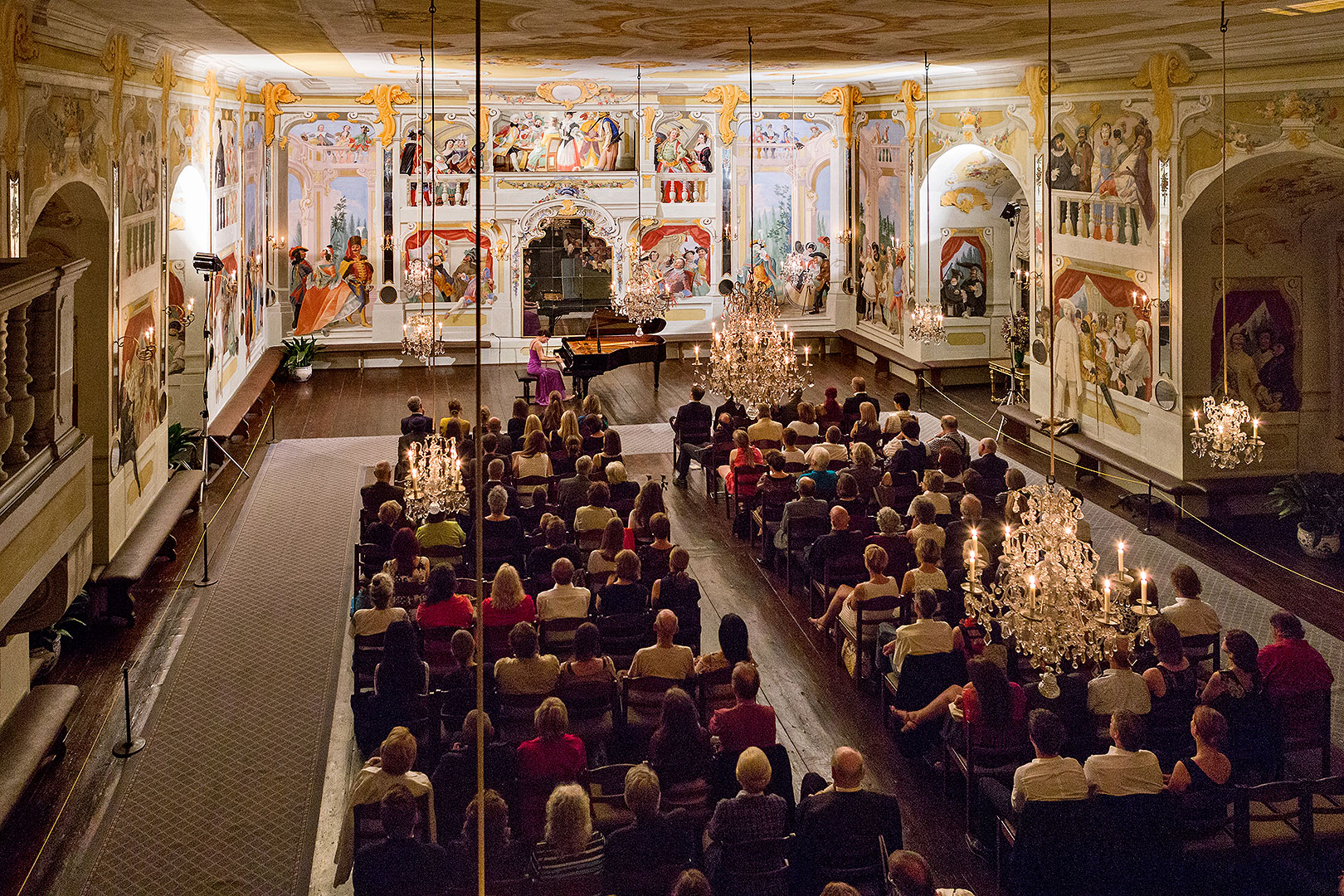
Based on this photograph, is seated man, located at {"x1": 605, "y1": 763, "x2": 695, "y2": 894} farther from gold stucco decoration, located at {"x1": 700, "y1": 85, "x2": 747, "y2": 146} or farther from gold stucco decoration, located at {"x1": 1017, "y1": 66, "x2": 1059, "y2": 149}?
gold stucco decoration, located at {"x1": 700, "y1": 85, "x2": 747, "y2": 146}

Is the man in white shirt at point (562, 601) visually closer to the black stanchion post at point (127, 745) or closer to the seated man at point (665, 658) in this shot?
the seated man at point (665, 658)

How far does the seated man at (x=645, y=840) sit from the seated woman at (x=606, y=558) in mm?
4112

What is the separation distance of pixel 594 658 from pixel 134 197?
743 centimetres

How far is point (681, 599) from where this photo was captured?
9.12m

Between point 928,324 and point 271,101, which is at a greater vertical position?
point 271,101

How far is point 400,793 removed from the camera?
231 inches

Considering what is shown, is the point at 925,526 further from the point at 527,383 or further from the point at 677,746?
A: the point at 527,383

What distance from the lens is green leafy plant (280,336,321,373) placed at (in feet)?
73.2

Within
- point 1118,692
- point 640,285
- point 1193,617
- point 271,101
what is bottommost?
point 1118,692

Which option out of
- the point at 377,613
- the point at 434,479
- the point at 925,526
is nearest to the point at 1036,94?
the point at 925,526

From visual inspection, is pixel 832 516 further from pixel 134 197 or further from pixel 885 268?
pixel 885 268

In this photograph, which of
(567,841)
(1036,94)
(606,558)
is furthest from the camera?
(1036,94)

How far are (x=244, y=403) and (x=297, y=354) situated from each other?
4.35 m

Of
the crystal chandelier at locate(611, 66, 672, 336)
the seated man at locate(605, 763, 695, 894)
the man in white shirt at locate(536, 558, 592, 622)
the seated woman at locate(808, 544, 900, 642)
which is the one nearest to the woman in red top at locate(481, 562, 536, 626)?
the man in white shirt at locate(536, 558, 592, 622)
